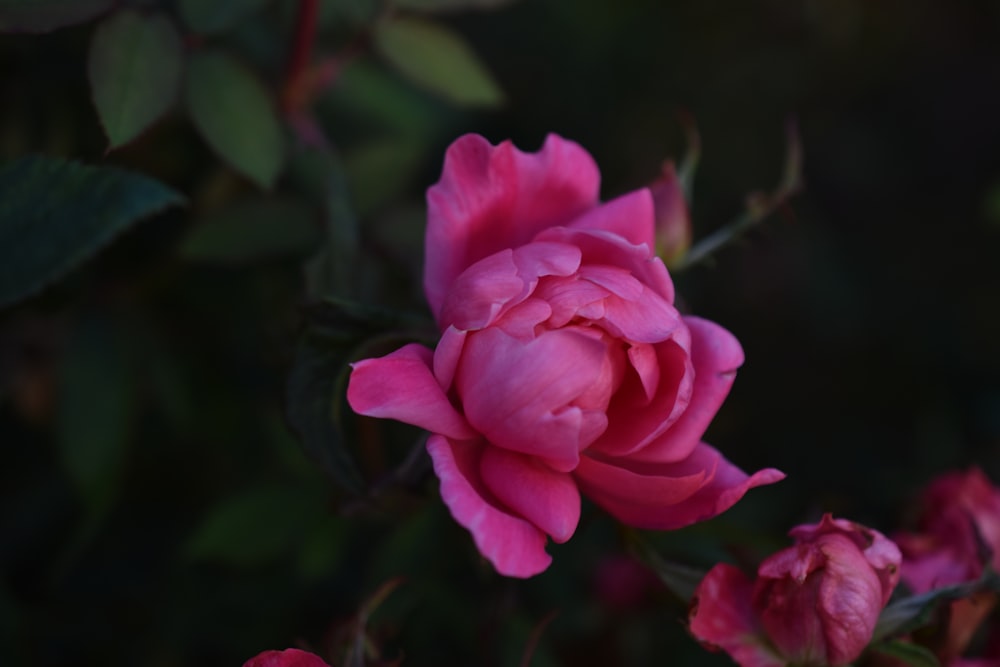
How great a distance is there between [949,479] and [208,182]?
40.2 inches

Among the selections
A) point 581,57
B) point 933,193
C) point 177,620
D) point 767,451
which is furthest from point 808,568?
point 933,193

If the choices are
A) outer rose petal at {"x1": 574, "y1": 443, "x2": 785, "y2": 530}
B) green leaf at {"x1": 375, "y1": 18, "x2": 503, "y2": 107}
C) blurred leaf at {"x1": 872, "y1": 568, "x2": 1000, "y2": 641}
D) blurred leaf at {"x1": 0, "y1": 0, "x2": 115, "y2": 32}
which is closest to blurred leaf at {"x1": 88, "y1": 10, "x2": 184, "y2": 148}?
blurred leaf at {"x1": 0, "y1": 0, "x2": 115, "y2": 32}

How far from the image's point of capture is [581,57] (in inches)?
83.7

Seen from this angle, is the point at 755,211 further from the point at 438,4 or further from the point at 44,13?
the point at 44,13

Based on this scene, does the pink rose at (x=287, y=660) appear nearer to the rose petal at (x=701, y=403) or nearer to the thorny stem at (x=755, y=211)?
the rose petal at (x=701, y=403)

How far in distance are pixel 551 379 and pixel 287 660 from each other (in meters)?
0.30

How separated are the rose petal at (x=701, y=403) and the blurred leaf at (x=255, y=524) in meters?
0.63

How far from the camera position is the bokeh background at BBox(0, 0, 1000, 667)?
4.03 feet

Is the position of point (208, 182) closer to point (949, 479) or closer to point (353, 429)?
point (353, 429)

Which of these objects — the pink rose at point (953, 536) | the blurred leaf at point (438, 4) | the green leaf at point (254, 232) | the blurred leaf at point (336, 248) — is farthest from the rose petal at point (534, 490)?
the blurred leaf at point (438, 4)

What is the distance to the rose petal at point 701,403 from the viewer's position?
790 millimetres

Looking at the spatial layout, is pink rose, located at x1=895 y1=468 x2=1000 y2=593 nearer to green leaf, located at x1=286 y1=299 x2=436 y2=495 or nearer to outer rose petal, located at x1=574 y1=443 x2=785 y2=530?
outer rose petal, located at x1=574 y1=443 x2=785 y2=530

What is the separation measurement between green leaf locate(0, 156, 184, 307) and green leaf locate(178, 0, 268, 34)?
0.22m

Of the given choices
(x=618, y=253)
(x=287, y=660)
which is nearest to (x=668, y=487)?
(x=618, y=253)
